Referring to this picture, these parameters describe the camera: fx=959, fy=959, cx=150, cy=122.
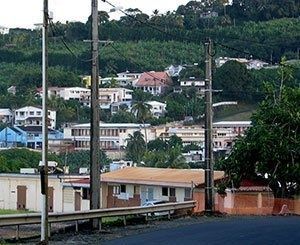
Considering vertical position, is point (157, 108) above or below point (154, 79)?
below

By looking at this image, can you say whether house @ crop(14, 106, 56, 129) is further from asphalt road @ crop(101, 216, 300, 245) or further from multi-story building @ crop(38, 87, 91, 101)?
asphalt road @ crop(101, 216, 300, 245)

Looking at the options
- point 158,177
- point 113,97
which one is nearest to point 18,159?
point 158,177

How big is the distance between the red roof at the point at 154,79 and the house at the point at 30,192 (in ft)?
301

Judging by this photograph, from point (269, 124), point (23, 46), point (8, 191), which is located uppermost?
point (23, 46)

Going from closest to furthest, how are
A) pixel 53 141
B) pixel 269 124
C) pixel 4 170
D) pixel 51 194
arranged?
pixel 269 124 < pixel 51 194 < pixel 4 170 < pixel 53 141

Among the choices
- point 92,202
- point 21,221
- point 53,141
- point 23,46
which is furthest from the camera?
point 23,46

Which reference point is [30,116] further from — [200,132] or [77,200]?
[77,200]

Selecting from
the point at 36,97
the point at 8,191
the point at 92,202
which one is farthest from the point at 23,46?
the point at 92,202

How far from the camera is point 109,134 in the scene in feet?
404

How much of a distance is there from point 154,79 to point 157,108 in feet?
68.1

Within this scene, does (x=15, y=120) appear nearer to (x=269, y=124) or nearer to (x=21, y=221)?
(x=269, y=124)

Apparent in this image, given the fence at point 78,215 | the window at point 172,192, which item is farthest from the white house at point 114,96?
the fence at point 78,215

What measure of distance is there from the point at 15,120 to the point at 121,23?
4980 centimetres

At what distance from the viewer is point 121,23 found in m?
184
